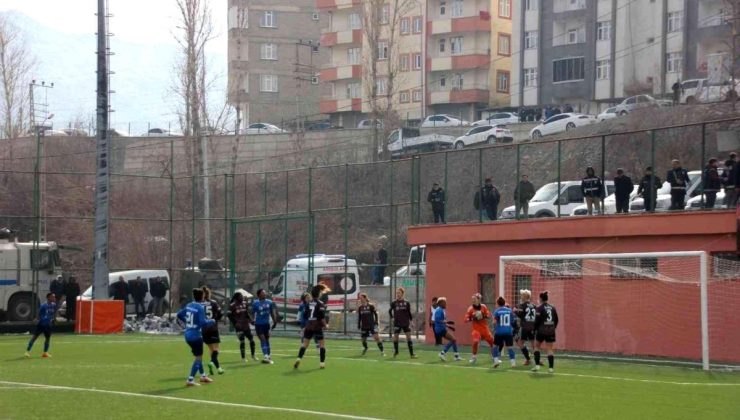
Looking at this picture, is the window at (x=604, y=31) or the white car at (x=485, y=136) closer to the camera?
the white car at (x=485, y=136)

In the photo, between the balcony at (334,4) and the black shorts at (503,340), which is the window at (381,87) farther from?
the black shorts at (503,340)

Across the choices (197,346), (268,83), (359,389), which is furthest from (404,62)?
(359,389)

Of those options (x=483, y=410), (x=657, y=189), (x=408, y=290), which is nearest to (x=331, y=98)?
(x=408, y=290)

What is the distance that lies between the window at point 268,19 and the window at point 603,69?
36.2 metres

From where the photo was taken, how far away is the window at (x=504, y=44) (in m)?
92.9

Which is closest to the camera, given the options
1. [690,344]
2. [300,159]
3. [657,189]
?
[690,344]

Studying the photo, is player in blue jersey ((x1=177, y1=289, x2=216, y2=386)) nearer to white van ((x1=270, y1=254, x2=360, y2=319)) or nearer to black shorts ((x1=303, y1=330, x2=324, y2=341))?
black shorts ((x1=303, y1=330, x2=324, y2=341))

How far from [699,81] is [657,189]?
1541 inches

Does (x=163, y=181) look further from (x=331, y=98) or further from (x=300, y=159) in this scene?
(x=331, y=98)

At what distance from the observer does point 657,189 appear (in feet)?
107

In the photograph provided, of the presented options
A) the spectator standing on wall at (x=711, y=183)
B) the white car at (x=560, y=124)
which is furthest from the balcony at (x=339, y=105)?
the spectator standing on wall at (x=711, y=183)

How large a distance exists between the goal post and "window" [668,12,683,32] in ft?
161

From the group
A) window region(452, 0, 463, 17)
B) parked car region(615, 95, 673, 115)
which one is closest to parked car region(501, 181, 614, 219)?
parked car region(615, 95, 673, 115)

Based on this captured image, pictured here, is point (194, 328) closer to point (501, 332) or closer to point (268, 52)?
point (501, 332)
